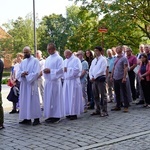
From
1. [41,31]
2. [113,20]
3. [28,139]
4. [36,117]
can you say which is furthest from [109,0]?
[41,31]

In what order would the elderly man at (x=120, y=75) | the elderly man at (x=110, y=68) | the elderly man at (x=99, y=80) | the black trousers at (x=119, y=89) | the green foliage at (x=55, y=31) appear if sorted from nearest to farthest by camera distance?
the elderly man at (x=99, y=80), the elderly man at (x=120, y=75), the black trousers at (x=119, y=89), the elderly man at (x=110, y=68), the green foliage at (x=55, y=31)

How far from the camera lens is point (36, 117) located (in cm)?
859

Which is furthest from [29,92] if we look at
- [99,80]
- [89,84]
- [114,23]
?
[114,23]

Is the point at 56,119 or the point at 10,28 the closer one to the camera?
the point at 56,119

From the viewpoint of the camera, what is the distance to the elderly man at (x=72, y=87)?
370 inches

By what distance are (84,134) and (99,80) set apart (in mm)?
2408

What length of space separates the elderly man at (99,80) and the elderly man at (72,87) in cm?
45

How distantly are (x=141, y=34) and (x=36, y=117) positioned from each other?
20.5m

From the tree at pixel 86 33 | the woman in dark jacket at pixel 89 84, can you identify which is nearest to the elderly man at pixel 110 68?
the woman in dark jacket at pixel 89 84

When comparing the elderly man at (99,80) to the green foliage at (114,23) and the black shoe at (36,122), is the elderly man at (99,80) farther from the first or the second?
the green foliage at (114,23)

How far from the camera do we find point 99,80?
369 inches

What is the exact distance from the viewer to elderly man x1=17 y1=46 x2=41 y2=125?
8.54 meters

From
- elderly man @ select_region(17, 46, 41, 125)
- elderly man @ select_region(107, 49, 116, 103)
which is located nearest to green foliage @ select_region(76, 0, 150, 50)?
elderly man @ select_region(107, 49, 116, 103)

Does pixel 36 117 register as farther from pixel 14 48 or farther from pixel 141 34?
pixel 14 48
